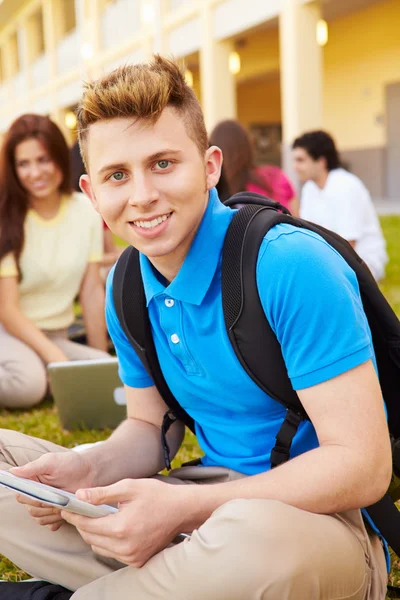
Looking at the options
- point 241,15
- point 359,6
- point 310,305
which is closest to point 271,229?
point 310,305

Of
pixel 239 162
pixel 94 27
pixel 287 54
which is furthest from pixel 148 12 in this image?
pixel 239 162

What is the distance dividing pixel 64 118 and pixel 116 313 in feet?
66.3

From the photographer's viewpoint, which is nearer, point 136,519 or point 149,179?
point 136,519

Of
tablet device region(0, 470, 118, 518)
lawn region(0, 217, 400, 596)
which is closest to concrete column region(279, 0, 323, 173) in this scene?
lawn region(0, 217, 400, 596)

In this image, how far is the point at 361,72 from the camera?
14.1m

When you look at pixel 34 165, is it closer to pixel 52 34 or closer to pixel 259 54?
pixel 259 54

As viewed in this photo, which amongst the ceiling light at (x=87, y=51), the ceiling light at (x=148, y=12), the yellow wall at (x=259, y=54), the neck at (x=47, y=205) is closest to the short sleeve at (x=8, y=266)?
the neck at (x=47, y=205)

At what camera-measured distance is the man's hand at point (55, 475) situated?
5.08 ft

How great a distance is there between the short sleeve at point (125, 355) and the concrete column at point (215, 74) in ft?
35.4

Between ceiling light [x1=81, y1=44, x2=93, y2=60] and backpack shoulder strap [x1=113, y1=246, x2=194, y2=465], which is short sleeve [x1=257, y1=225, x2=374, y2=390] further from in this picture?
ceiling light [x1=81, y1=44, x2=93, y2=60]

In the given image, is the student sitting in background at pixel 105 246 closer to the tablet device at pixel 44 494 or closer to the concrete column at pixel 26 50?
the tablet device at pixel 44 494

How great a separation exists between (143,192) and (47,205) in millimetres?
2419

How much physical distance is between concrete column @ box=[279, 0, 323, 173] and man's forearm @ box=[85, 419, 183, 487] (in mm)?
9082

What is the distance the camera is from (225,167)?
4.31 m
